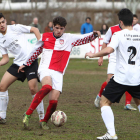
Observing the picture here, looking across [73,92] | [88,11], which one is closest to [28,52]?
[73,92]

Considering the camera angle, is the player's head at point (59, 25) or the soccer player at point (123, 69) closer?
the soccer player at point (123, 69)

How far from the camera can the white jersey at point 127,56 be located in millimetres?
4738

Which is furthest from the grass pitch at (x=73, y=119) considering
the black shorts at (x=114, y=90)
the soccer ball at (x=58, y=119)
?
the black shorts at (x=114, y=90)

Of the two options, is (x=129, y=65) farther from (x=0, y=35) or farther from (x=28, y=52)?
(x=0, y=35)

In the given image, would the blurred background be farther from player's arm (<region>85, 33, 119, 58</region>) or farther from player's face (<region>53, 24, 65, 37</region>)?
player's arm (<region>85, 33, 119, 58</region>)

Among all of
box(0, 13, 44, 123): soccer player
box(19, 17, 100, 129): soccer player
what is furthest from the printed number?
box(0, 13, 44, 123): soccer player

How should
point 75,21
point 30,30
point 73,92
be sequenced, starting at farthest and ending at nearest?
point 75,21
point 73,92
point 30,30

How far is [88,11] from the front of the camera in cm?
3509

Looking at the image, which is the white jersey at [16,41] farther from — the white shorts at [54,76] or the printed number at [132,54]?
the printed number at [132,54]

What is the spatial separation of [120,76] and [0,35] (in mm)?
A: 2652

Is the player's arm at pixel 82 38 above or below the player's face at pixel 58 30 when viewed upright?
below

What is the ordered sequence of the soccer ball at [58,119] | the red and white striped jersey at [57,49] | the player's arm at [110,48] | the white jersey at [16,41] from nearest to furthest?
the player's arm at [110,48] < the soccer ball at [58,119] < the red and white striped jersey at [57,49] < the white jersey at [16,41]

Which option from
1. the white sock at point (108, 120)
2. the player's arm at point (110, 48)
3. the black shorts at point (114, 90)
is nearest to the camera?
the player's arm at point (110, 48)

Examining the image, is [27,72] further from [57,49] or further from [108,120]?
[108,120]
